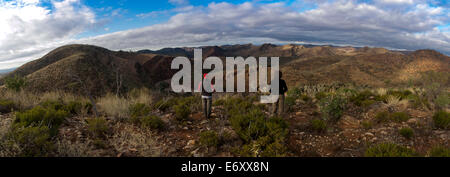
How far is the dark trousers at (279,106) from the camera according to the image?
696 centimetres

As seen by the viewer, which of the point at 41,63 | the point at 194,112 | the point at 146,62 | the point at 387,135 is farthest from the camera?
the point at 146,62

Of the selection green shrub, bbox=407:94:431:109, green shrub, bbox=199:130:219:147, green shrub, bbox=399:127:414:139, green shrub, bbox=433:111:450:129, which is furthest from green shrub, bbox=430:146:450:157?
green shrub, bbox=407:94:431:109

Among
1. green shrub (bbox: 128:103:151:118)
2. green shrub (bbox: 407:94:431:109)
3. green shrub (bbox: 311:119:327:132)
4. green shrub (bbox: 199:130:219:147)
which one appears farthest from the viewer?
green shrub (bbox: 407:94:431:109)

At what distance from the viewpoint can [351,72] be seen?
40188 mm

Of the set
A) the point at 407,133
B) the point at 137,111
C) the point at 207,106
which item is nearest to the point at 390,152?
the point at 407,133

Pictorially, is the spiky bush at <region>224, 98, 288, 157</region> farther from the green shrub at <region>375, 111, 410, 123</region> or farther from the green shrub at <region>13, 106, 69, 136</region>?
the green shrub at <region>13, 106, 69, 136</region>

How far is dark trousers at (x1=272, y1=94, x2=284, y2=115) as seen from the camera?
6965 mm

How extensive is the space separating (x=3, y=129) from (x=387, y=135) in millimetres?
8211

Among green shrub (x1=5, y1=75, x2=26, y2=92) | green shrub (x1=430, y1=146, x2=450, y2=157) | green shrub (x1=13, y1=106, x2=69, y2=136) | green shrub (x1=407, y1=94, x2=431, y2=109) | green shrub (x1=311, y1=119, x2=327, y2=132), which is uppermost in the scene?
green shrub (x1=5, y1=75, x2=26, y2=92)

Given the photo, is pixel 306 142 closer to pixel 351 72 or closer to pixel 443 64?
pixel 351 72

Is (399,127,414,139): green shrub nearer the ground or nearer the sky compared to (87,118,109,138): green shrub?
nearer the ground

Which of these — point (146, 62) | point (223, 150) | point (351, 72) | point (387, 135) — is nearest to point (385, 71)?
point (351, 72)

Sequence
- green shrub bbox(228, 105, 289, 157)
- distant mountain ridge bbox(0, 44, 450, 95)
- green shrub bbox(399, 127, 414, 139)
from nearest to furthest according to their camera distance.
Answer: green shrub bbox(228, 105, 289, 157)
green shrub bbox(399, 127, 414, 139)
distant mountain ridge bbox(0, 44, 450, 95)
